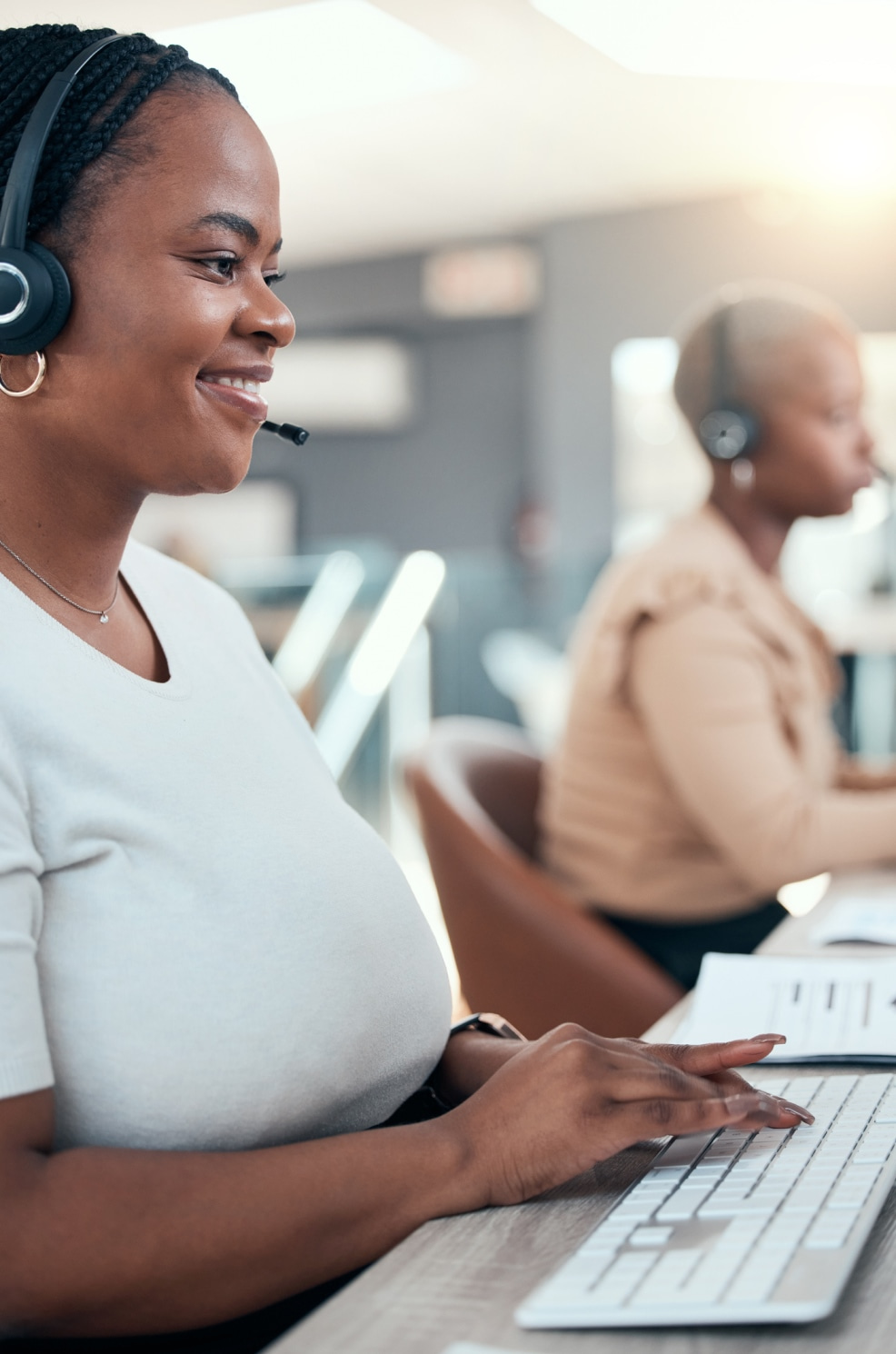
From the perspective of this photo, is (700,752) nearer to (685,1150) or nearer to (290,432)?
(290,432)

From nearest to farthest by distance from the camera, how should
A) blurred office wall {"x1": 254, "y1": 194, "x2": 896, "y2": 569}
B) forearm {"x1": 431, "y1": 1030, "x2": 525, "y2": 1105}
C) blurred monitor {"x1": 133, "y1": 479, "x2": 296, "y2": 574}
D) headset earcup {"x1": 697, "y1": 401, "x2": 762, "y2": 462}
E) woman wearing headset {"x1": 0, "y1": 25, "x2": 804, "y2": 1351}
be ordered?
1. woman wearing headset {"x1": 0, "y1": 25, "x2": 804, "y2": 1351}
2. forearm {"x1": 431, "y1": 1030, "x2": 525, "y2": 1105}
3. headset earcup {"x1": 697, "y1": 401, "x2": 762, "y2": 462}
4. blurred office wall {"x1": 254, "y1": 194, "x2": 896, "y2": 569}
5. blurred monitor {"x1": 133, "y1": 479, "x2": 296, "y2": 574}

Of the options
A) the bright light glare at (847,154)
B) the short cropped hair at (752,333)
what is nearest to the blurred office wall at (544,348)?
the bright light glare at (847,154)

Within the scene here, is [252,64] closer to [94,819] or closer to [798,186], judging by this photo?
[94,819]

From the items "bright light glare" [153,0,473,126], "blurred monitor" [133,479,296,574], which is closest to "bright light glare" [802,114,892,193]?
"bright light glare" [153,0,473,126]

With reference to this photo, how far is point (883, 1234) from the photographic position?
65 cm

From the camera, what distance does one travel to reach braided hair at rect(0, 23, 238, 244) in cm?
74

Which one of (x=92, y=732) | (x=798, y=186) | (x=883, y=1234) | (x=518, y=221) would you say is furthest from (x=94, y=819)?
(x=518, y=221)

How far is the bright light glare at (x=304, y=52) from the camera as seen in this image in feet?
3.67

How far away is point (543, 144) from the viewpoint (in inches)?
212

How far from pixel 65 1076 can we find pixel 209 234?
46 centimetres

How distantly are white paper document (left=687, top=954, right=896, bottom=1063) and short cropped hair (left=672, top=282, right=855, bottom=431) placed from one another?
90 cm

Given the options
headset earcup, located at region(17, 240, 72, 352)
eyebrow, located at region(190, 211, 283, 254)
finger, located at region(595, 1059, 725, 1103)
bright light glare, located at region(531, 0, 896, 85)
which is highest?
bright light glare, located at region(531, 0, 896, 85)

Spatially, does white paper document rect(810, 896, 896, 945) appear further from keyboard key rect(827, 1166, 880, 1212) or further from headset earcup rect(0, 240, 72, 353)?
headset earcup rect(0, 240, 72, 353)

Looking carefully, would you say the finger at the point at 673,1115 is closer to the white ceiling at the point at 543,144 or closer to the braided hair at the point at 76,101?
the braided hair at the point at 76,101
